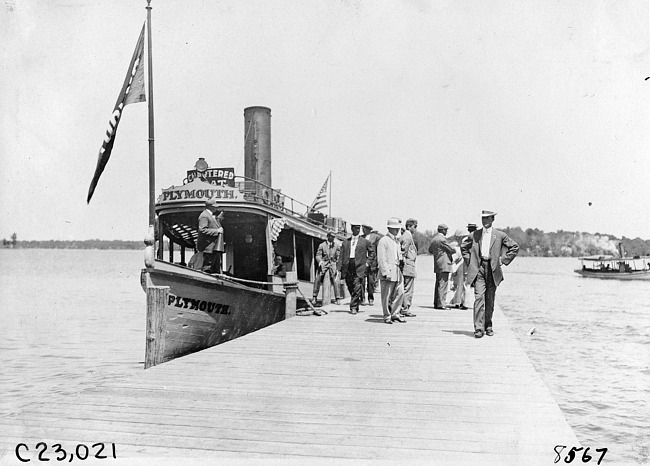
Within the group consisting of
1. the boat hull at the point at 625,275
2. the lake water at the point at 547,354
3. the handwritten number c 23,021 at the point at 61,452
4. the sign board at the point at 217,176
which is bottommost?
the lake water at the point at 547,354

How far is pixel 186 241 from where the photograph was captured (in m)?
14.0

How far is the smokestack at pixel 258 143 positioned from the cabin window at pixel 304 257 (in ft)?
6.53

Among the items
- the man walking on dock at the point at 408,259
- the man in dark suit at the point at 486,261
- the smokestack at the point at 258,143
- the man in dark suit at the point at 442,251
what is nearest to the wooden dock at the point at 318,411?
the man in dark suit at the point at 486,261

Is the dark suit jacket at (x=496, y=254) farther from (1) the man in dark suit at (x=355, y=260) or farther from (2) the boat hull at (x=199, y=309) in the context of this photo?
(2) the boat hull at (x=199, y=309)

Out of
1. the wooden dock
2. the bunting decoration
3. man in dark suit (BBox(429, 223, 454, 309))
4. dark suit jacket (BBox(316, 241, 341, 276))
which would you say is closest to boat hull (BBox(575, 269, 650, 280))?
dark suit jacket (BBox(316, 241, 341, 276))

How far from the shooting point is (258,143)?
1577cm

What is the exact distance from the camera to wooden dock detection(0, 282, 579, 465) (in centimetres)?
377

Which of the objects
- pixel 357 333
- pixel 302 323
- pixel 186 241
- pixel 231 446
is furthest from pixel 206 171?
pixel 231 446

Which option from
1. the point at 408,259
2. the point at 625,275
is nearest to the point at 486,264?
the point at 408,259

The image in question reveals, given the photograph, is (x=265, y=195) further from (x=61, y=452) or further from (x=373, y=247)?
(x=61, y=452)

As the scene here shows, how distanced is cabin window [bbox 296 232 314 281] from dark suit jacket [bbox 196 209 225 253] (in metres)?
5.80

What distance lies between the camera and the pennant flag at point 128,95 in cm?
942

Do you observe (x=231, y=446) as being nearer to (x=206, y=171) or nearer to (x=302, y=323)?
(x=302, y=323)

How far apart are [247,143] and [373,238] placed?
504cm
